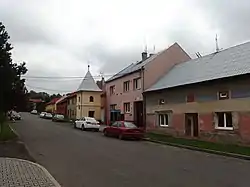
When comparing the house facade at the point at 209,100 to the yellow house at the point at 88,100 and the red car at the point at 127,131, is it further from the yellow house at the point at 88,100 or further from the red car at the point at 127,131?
the yellow house at the point at 88,100

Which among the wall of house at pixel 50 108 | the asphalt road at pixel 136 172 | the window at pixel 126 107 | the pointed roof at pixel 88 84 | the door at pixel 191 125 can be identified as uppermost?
the pointed roof at pixel 88 84

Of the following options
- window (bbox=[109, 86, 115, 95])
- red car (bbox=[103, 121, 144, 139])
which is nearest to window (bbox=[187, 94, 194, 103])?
red car (bbox=[103, 121, 144, 139])

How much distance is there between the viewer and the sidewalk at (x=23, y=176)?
9.30 meters

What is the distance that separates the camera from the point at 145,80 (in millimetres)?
39719

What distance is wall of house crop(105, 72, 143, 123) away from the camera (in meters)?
41.5

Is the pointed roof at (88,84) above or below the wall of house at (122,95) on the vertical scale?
above

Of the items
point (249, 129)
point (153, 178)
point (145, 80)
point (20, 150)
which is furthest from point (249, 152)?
point (145, 80)

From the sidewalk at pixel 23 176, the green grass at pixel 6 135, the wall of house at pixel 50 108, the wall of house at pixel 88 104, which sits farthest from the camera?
the wall of house at pixel 50 108

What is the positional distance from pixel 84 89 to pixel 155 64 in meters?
25.4

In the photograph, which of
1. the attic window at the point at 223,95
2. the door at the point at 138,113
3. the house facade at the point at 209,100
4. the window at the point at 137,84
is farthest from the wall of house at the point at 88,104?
the attic window at the point at 223,95

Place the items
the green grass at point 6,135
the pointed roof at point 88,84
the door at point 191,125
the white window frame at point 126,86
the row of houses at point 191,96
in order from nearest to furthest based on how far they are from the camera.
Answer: the row of houses at point 191,96
the green grass at point 6,135
the door at point 191,125
the white window frame at point 126,86
the pointed roof at point 88,84

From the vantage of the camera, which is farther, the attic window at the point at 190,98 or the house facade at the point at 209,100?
the attic window at the point at 190,98

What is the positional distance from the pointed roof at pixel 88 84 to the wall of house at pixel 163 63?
81.8ft

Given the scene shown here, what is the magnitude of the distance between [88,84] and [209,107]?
40683mm
